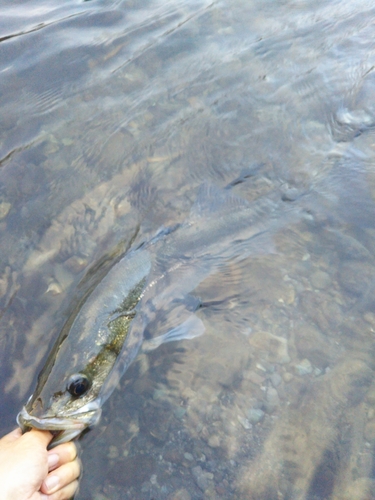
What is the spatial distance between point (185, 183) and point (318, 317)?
2180 mm

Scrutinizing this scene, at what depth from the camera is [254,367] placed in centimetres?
364

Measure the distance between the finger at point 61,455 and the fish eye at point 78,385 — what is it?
1.10 feet

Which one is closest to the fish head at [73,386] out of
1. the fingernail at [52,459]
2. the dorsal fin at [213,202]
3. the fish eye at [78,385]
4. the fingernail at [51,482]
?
the fish eye at [78,385]

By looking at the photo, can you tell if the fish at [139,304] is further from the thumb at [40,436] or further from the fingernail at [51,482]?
the fingernail at [51,482]

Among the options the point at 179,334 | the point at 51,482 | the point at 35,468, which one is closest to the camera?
the point at 35,468

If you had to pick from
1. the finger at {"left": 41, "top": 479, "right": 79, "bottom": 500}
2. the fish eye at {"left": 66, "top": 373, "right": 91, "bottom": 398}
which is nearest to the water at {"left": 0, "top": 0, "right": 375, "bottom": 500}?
the finger at {"left": 41, "top": 479, "right": 79, "bottom": 500}

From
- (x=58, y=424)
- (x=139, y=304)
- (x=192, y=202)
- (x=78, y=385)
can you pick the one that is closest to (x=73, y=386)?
(x=78, y=385)

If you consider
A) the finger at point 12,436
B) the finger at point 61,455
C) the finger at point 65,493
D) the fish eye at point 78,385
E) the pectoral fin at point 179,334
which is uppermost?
the finger at point 12,436

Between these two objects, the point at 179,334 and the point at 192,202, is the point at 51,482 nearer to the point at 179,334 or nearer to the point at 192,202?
the point at 179,334

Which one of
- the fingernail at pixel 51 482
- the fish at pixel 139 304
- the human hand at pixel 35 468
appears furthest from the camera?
the fish at pixel 139 304

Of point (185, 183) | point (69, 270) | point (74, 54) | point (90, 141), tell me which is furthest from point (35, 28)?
point (69, 270)

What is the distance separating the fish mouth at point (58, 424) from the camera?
2.95 metres

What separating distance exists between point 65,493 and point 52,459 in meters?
0.25

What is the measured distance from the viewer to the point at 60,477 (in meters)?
2.83
